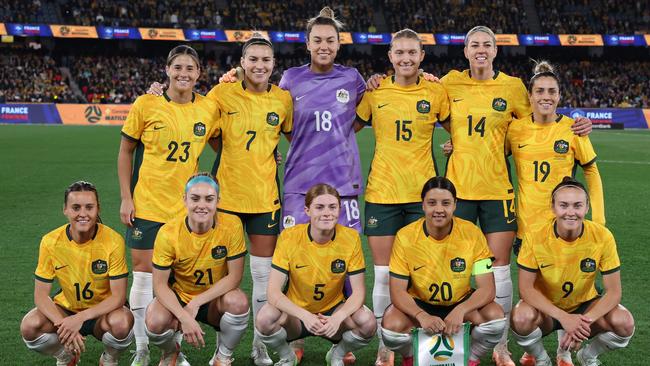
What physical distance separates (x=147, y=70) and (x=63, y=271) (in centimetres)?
3614

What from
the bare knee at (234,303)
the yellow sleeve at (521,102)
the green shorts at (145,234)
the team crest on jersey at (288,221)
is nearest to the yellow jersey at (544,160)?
the yellow sleeve at (521,102)

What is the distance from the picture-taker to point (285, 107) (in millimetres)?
4551

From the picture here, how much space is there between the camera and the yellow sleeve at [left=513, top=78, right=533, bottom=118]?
454 centimetres

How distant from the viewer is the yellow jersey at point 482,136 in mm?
4465

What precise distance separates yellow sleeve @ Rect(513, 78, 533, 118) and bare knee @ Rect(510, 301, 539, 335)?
123cm

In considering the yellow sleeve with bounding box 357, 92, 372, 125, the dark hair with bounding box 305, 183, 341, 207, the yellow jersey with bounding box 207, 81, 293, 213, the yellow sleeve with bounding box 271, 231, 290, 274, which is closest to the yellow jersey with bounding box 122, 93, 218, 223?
the yellow jersey with bounding box 207, 81, 293, 213

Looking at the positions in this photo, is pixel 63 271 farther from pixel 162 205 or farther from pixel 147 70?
pixel 147 70

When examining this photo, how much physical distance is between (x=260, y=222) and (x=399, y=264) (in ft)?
3.12

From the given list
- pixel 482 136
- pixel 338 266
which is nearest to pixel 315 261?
pixel 338 266

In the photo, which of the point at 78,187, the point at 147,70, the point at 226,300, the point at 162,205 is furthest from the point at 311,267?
the point at 147,70

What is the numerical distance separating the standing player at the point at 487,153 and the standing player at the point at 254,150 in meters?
1.10

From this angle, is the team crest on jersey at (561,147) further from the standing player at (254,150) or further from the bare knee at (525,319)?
the standing player at (254,150)

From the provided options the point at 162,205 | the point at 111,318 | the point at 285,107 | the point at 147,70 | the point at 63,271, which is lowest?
the point at 111,318

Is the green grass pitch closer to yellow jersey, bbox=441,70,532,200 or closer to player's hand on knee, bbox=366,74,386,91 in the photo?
yellow jersey, bbox=441,70,532,200
